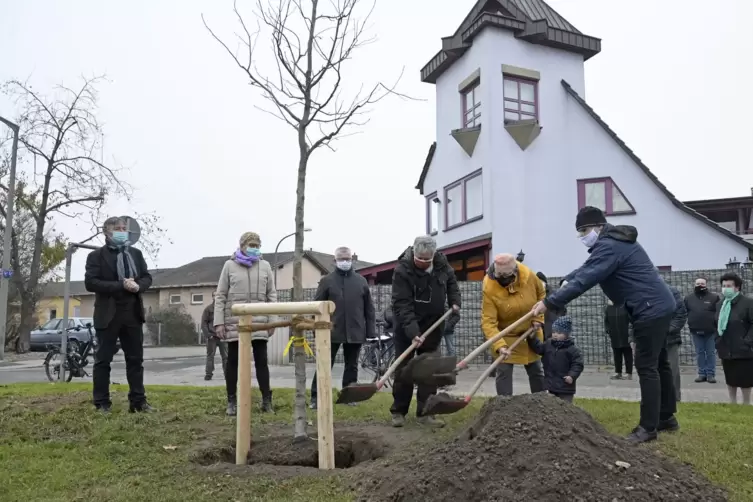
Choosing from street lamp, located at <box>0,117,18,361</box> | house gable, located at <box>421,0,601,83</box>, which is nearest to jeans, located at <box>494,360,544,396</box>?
house gable, located at <box>421,0,601,83</box>

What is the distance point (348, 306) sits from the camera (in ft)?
25.1

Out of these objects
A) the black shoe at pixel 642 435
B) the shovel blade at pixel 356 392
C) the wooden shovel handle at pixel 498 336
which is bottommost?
the black shoe at pixel 642 435

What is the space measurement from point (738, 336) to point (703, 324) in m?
3.36

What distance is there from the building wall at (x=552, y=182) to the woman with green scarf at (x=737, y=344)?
10895 millimetres

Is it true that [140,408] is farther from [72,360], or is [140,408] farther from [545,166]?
[545,166]

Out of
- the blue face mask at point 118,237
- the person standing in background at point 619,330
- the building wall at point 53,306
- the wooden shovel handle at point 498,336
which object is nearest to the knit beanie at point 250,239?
the blue face mask at point 118,237

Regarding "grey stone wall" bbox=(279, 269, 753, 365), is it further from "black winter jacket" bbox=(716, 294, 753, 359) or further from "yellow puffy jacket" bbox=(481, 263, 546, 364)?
"yellow puffy jacket" bbox=(481, 263, 546, 364)

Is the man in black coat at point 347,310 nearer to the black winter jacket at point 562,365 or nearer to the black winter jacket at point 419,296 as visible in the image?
the black winter jacket at point 419,296

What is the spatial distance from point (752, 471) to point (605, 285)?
172cm

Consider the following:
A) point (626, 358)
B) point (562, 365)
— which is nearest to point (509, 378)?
point (562, 365)

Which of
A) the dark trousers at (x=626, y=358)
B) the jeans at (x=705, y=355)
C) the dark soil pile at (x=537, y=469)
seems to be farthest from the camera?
the dark trousers at (x=626, y=358)

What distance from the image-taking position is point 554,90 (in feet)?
65.1

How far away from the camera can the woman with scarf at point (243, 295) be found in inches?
267

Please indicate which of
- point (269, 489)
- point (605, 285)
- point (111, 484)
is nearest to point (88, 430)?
point (111, 484)
